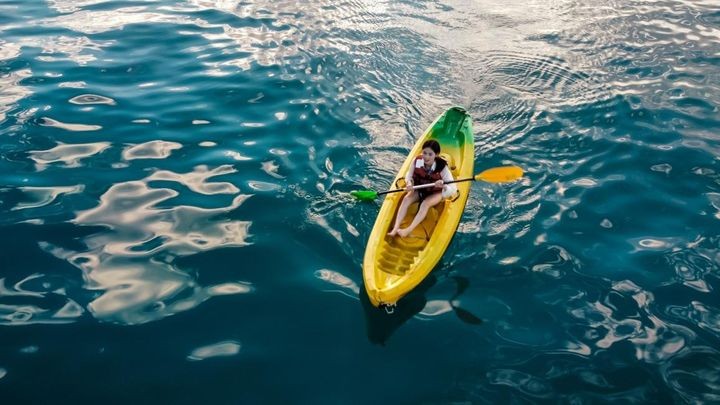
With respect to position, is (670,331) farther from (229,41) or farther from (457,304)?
(229,41)

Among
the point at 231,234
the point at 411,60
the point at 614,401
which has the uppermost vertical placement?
the point at 411,60

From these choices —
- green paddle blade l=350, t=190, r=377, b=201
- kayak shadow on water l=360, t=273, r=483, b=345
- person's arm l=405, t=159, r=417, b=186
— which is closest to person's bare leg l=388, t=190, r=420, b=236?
person's arm l=405, t=159, r=417, b=186

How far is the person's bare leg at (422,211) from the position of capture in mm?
8027

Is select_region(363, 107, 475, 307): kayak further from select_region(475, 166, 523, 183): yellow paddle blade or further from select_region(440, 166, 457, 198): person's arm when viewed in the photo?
select_region(475, 166, 523, 183): yellow paddle blade

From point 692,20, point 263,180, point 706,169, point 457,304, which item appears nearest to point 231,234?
point 263,180

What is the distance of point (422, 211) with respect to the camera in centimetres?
834

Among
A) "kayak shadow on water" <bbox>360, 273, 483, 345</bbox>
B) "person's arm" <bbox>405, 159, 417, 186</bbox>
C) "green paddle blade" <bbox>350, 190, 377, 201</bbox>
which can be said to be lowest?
"kayak shadow on water" <bbox>360, 273, 483, 345</bbox>

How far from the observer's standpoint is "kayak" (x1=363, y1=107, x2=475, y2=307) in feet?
23.5

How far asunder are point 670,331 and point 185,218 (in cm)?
616

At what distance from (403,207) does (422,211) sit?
258mm

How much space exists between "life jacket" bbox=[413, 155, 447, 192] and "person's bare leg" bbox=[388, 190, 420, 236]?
8.0 inches

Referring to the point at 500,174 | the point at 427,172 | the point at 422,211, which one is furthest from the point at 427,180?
the point at 500,174

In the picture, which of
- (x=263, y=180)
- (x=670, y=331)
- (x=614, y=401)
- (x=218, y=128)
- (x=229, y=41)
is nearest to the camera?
(x=614, y=401)

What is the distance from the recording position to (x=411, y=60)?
12.8 m
